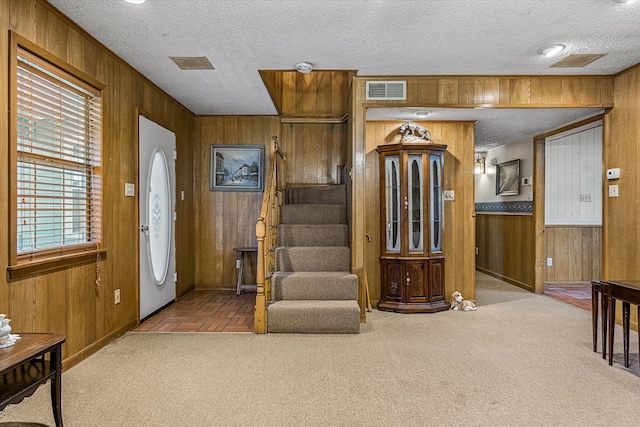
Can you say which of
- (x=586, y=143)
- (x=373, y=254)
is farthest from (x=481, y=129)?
(x=373, y=254)

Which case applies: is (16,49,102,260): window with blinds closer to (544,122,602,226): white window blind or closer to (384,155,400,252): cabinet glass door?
(384,155,400,252): cabinet glass door

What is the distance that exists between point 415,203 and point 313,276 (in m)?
1.55

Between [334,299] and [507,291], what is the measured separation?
319 cm

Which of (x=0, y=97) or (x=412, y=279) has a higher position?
(x=0, y=97)

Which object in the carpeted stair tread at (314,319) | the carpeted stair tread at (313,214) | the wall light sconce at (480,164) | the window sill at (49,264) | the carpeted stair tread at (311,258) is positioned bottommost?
the carpeted stair tread at (314,319)

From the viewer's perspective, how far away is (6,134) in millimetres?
2232

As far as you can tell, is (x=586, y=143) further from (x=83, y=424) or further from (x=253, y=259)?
(x=83, y=424)

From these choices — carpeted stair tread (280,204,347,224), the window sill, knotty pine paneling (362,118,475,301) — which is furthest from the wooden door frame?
the window sill

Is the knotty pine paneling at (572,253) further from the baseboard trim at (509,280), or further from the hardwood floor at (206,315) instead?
the hardwood floor at (206,315)

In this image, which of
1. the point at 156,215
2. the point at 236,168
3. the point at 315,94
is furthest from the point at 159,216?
the point at 315,94

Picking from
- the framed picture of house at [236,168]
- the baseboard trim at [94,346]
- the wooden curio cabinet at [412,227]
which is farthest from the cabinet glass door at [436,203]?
the baseboard trim at [94,346]

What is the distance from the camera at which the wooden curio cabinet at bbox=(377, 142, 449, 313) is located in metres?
4.42

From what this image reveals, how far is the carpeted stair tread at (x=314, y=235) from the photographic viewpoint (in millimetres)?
4383

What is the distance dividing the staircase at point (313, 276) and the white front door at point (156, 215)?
1.34 meters
